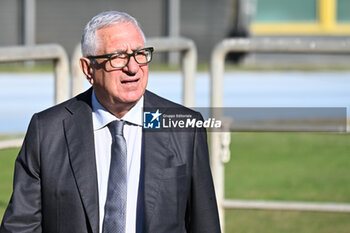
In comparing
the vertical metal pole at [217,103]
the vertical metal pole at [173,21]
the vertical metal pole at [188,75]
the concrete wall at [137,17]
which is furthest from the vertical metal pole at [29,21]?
the vertical metal pole at [217,103]

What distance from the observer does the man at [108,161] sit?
2912 millimetres

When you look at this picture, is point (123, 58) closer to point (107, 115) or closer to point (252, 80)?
point (107, 115)

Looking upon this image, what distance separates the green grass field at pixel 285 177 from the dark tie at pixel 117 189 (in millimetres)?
1853

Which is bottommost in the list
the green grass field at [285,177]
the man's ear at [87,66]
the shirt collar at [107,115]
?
the green grass field at [285,177]

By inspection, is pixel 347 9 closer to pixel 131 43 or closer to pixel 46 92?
pixel 46 92

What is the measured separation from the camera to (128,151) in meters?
3.00

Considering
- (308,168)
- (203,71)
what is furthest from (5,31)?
(308,168)

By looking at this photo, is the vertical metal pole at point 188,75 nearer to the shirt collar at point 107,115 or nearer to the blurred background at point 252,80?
the blurred background at point 252,80

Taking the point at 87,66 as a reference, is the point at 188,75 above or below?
below

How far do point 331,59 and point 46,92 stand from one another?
8550 mm

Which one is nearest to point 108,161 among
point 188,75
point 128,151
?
point 128,151

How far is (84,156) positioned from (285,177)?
6822mm

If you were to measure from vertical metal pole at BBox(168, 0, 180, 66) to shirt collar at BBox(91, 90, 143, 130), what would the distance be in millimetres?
19812

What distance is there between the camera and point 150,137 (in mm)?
2986
